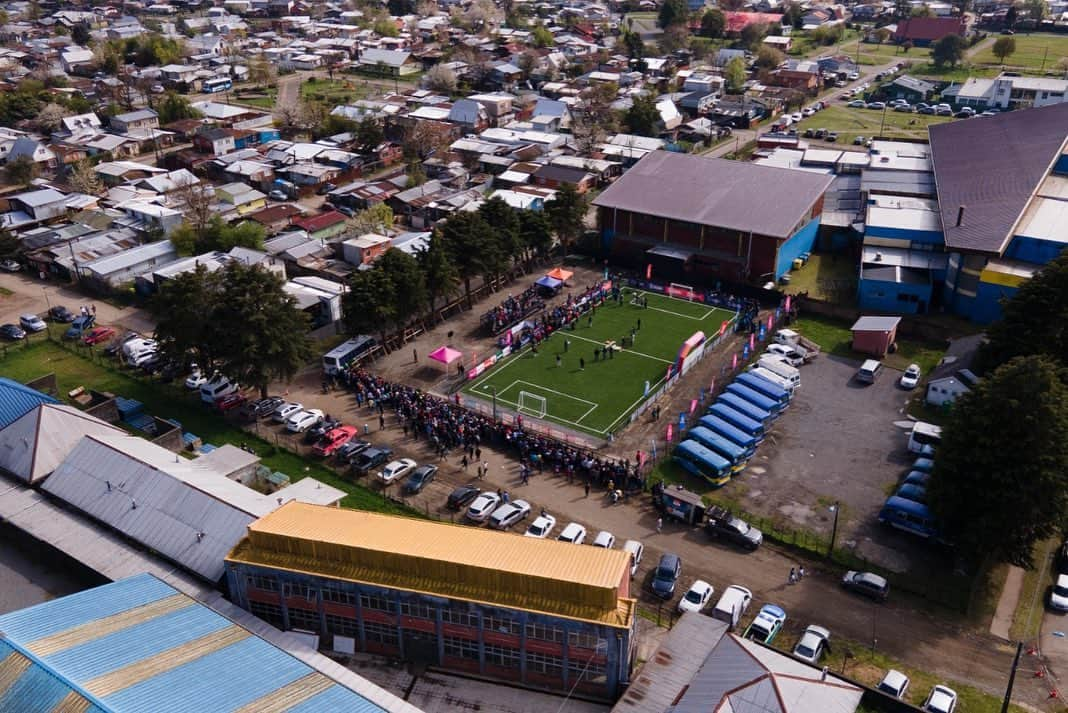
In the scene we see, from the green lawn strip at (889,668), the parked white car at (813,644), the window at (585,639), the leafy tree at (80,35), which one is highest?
the leafy tree at (80,35)

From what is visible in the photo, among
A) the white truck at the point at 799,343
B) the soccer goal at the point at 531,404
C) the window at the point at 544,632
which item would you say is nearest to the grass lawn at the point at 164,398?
the soccer goal at the point at 531,404

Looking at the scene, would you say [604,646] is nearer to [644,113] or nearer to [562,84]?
[644,113]

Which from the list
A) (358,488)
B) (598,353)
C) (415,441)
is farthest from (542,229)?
(358,488)

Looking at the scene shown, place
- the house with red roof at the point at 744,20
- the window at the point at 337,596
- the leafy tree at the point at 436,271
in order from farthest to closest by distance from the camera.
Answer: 1. the house with red roof at the point at 744,20
2. the leafy tree at the point at 436,271
3. the window at the point at 337,596

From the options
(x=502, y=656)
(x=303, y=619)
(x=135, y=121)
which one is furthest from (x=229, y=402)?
(x=135, y=121)

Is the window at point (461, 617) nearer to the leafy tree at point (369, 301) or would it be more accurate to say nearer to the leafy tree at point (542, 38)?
the leafy tree at point (369, 301)

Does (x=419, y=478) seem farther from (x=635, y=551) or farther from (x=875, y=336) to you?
(x=875, y=336)

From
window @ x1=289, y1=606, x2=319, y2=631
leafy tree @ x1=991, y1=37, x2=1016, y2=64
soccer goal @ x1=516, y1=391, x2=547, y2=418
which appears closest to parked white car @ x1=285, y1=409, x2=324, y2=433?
soccer goal @ x1=516, y1=391, x2=547, y2=418
